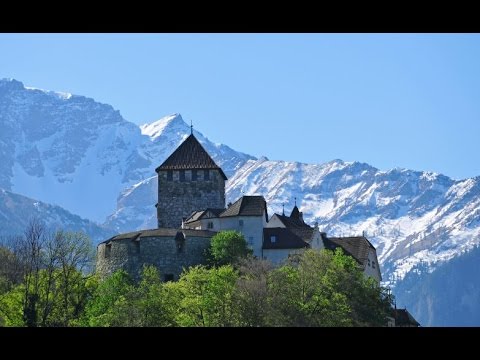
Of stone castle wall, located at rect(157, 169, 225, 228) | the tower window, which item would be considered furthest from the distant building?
the tower window

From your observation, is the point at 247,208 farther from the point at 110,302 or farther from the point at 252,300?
the point at 252,300

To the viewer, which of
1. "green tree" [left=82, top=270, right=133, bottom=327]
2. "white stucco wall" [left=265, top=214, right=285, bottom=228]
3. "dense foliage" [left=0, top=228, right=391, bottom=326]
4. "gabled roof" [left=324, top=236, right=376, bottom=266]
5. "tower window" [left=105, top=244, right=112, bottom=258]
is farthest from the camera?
"gabled roof" [left=324, top=236, right=376, bottom=266]

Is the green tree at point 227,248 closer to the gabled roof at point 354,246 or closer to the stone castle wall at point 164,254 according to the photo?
the stone castle wall at point 164,254

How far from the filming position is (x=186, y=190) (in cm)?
10456

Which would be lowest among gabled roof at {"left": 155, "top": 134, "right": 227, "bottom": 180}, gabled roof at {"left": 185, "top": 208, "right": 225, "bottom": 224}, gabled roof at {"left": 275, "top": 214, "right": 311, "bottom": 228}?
gabled roof at {"left": 185, "top": 208, "right": 225, "bottom": 224}

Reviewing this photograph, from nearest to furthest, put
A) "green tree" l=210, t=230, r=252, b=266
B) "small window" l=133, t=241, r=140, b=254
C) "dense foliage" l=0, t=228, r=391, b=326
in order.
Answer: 1. "dense foliage" l=0, t=228, r=391, b=326
2. "green tree" l=210, t=230, r=252, b=266
3. "small window" l=133, t=241, r=140, b=254

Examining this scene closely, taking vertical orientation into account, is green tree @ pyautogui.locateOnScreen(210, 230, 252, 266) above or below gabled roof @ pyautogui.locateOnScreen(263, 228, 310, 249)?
below

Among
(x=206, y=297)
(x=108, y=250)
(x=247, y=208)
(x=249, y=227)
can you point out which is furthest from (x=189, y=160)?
(x=206, y=297)

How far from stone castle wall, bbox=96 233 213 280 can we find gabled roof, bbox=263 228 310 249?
252 inches

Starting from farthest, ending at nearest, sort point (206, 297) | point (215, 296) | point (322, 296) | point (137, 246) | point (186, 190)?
point (186, 190)
point (137, 246)
point (322, 296)
point (215, 296)
point (206, 297)

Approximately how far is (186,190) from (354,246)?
15905 mm

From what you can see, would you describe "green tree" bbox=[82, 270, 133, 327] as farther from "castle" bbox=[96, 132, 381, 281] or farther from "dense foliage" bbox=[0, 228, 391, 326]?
"castle" bbox=[96, 132, 381, 281]

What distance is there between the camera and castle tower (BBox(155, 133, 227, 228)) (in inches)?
4087
